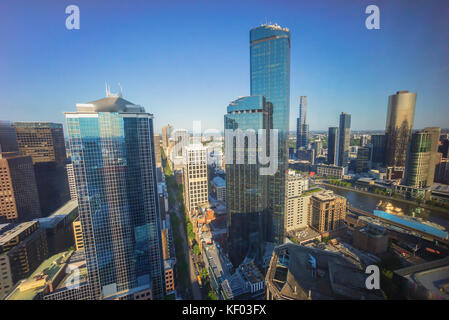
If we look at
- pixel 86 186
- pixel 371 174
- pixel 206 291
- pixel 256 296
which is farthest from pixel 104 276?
pixel 371 174

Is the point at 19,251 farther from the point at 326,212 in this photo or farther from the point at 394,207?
the point at 394,207

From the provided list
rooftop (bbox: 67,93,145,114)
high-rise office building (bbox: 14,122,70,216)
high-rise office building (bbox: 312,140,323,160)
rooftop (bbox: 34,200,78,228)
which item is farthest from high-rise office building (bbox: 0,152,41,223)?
high-rise office building (bbox: 312,140,323,160)

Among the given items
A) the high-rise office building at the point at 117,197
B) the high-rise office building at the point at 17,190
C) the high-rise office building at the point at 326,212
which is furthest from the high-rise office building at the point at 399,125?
the high-rise office building at the point at 17,190

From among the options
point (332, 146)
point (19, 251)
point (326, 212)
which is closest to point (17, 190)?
point (19, 251)

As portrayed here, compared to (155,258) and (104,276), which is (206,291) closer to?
(155,258)

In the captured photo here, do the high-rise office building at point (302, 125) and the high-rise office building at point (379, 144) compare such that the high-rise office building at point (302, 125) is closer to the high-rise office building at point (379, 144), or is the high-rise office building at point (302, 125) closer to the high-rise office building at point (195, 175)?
the high-rise office building at point (379, 144)
